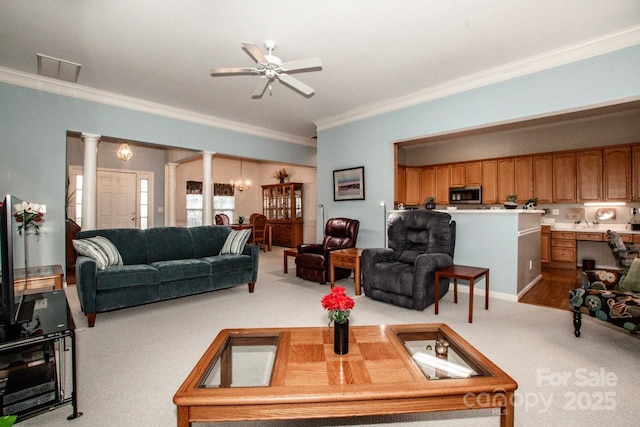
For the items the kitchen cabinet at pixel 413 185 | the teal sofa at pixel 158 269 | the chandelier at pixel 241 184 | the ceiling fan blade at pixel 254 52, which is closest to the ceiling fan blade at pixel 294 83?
the ceiling fan blade at pixel 254 52

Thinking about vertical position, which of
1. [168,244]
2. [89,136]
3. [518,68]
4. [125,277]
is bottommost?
[125,277]

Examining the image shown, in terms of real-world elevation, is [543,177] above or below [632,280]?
above

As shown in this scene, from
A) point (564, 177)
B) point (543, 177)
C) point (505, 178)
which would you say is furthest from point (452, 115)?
point (564, 177)

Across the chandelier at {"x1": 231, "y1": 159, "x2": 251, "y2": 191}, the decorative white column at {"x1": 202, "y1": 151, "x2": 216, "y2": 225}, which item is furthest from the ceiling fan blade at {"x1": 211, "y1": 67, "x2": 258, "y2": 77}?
the chandelier at {"x1": 231, "y1": 159, "x2": 251, "y2": 191}

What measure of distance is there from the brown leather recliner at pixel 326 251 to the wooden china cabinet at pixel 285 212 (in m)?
3.65

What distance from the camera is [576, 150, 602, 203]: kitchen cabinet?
5.24 m

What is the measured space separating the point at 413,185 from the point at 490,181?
1624 millimetres

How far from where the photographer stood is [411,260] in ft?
12.1

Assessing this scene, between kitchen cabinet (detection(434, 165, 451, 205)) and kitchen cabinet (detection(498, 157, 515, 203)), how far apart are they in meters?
1.02

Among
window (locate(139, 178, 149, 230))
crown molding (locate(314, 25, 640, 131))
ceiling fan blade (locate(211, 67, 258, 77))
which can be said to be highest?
crown molding (locate(314, 25, 640, 131))

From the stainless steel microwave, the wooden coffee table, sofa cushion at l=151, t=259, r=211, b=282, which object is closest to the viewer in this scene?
the wooden coffee table

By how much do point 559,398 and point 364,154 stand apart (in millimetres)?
4005
